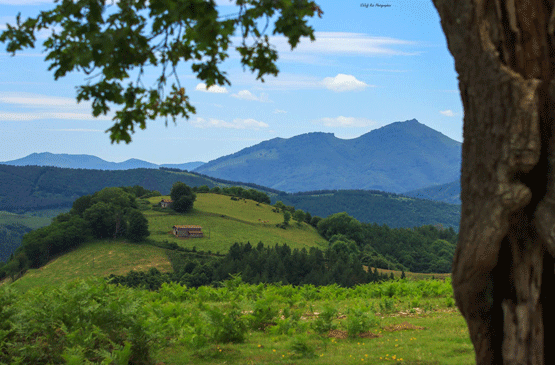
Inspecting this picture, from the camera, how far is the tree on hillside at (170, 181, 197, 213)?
4380 inches

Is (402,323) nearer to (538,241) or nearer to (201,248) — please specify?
(538,241)

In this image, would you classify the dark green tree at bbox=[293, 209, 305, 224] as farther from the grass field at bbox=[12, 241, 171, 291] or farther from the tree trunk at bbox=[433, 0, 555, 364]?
the tree trunk at bbox=[433, 0, 555, 364]

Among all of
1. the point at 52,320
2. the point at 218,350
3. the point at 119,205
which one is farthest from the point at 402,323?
the point at 119,205

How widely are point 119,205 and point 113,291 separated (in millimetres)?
92569

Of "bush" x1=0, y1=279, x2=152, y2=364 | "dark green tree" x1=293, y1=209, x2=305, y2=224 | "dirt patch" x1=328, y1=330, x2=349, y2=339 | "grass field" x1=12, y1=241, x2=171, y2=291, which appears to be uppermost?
"bush" x1=0, y1=279, x2=152, y2=364

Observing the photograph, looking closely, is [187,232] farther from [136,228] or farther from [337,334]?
[337,334]

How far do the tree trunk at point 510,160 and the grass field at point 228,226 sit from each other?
285 ft

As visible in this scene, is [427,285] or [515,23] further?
[427,285]

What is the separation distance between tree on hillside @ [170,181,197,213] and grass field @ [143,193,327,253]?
161 centimetres

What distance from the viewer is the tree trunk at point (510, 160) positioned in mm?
3949

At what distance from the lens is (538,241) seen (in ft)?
13.5

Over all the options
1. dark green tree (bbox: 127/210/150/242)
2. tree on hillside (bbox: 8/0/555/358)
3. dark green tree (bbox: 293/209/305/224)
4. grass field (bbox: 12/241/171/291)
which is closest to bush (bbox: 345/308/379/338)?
tree on hillside (bbox: 8/0/555/358)

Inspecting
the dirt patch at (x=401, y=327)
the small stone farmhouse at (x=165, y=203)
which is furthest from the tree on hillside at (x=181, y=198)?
the dirt patch at (x=401, y=327)

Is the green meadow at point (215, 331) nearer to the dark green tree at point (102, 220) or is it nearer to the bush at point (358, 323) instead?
the bush at point (358, 323)
